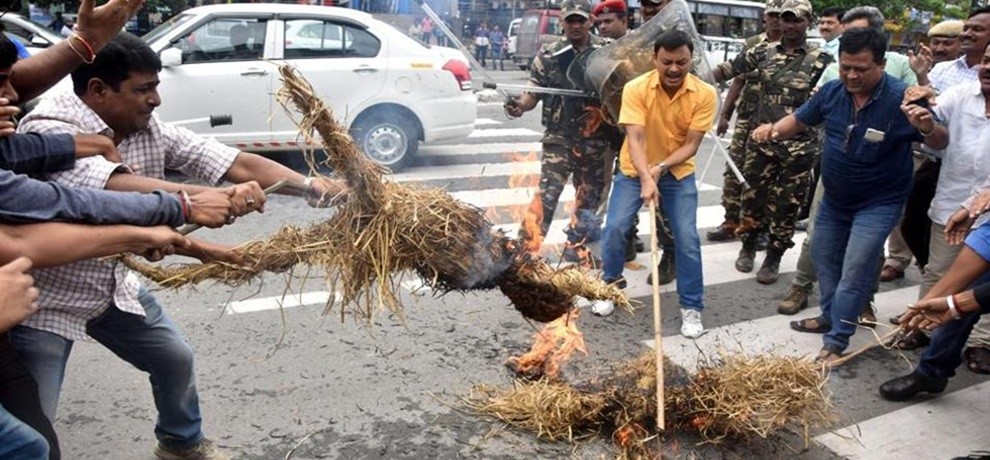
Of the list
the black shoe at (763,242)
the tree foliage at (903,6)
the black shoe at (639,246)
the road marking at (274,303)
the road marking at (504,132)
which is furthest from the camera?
the tree foliage at (903,6)

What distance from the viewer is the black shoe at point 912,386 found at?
13.5 ft

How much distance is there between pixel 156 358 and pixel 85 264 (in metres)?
0.55

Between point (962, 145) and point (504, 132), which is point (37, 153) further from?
point (504, 132)

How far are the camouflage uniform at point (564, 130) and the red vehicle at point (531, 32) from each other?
1229cm

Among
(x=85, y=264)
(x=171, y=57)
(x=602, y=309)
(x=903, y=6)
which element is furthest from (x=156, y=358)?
(x=903, y=6)

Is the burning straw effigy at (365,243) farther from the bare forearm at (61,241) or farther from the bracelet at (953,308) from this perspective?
the bracelet at (953,308)

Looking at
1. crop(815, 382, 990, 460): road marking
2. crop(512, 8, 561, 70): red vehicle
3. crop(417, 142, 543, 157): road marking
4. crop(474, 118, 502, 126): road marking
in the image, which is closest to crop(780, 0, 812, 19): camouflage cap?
crop(815, 382, 990, 460): road marking

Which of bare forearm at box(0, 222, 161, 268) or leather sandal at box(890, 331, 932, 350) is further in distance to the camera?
leather sandal at box(890, 331, 932, 350)

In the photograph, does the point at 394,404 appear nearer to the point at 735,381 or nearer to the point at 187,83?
the point at 735,381

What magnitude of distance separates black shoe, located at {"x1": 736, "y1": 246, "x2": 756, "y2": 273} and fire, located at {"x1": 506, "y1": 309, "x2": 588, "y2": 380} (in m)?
2.46

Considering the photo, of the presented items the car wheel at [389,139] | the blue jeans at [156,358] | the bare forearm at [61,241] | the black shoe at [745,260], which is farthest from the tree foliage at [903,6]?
the bare forearm at [61,241]

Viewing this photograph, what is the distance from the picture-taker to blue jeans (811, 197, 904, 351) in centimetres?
433

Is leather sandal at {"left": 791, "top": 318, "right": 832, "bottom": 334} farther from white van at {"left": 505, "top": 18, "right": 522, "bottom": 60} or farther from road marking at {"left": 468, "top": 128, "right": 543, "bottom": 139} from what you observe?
white van at {"left": 505, "top": 18, "right": 522, "bottom": 60}

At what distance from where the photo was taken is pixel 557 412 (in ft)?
11.8
